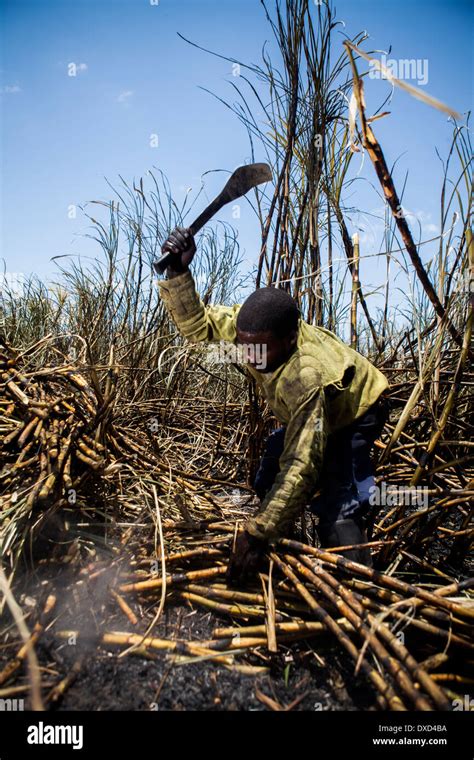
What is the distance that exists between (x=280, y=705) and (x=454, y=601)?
576mm

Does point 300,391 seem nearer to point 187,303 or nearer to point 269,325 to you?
point 269,325

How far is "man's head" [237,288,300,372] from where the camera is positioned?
1658mm

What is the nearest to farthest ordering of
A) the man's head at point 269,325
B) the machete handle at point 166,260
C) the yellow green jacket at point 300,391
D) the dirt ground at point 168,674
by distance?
1. the dirt ground at point 168,674
2. the yellow green jacket at point 300,391
3. the man's head at point 269,325
4. the machete handle at point 166,260

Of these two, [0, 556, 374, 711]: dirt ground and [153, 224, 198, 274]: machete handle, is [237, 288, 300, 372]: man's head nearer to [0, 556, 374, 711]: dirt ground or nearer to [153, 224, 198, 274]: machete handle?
[153, 224, 198, 274]: machete handle

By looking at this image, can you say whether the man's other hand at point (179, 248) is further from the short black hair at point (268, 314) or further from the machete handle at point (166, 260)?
the short black hair at point (268, 314)

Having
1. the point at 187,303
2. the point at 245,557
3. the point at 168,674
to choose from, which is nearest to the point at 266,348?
the point at 187,303

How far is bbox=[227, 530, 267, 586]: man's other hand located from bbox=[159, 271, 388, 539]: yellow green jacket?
41mm

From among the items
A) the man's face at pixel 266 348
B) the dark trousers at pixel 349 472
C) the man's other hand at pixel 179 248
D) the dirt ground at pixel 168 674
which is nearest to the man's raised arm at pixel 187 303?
the man's other hand at pixel 179 248

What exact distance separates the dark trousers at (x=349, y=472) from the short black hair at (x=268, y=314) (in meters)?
0.50

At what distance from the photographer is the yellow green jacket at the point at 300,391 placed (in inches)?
61.2

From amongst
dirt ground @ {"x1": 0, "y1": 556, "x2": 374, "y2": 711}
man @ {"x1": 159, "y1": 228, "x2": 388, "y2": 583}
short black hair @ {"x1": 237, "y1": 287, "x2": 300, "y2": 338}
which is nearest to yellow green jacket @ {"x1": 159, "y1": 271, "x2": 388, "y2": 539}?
man @ {"x1": 159, "y1": 228, "x2": 388, "y2": 583}

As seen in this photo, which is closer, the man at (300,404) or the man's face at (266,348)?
the man at (300,404)

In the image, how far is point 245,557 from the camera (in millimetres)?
1569
